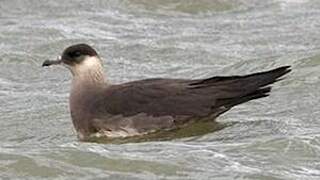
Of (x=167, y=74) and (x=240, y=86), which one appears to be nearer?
(x=240, y=86)

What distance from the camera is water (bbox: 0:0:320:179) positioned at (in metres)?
10.1

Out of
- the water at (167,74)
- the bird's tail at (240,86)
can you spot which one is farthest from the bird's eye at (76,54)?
the bird's tail at (240,86)

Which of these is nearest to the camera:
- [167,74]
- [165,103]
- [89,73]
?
[165,103]

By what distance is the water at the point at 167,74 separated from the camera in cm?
1011

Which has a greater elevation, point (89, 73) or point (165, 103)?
point (89, 73)

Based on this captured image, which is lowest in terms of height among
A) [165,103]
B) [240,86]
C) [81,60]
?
[165,103]

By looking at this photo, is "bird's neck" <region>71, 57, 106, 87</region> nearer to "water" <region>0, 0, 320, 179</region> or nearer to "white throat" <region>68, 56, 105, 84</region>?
"white throat" <region>68, 56, 105, 84</region>

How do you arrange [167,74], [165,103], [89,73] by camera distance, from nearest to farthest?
[165,103], [89,73], [167,74]

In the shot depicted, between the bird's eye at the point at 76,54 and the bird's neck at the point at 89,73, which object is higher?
the bird's eye at the point at 76,54

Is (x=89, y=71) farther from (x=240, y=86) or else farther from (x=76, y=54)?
(x=240, y=86)

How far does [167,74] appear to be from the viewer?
14.8m

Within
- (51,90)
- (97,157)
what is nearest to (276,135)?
(97,157)

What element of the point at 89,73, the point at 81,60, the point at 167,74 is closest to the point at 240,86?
the point at 89,73

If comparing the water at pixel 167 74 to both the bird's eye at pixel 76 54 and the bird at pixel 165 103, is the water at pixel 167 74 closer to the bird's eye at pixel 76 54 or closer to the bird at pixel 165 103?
the bird at pixel 165 103
